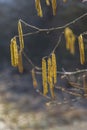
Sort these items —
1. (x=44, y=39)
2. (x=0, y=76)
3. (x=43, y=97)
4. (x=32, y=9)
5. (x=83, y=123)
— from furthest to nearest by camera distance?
1. (x=32, y=9)
2. (x=44, y=39)
3. (x=0, y=76)
4. (x=43, y=97)
5. (x=83, y=123)

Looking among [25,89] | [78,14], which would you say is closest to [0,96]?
[25,89]

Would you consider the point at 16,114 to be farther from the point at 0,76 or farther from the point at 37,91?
the point at 0,76

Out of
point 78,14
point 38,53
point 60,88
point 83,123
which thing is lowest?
point 83,123

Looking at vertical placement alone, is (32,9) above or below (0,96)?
above

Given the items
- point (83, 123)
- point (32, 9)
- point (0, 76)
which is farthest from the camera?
point (32, 9)

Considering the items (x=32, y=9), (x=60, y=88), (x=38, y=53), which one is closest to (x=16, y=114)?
(x=60, y=88)

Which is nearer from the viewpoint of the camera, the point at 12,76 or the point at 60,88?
the point at 60,88
